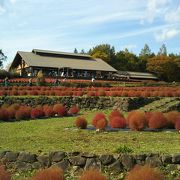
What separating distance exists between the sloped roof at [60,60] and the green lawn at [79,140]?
52328mm

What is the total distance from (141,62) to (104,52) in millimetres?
9534

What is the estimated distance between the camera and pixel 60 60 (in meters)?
78.9

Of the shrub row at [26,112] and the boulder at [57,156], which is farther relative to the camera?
the shrub row at [26,112]

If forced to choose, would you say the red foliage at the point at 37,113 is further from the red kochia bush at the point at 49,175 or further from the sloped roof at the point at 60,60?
the sloped roof at the point at 60,60

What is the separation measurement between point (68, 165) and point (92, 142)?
402 centimetres

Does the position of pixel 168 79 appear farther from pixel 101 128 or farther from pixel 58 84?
pixel 101 128

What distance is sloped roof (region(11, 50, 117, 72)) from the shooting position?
74.0 metres

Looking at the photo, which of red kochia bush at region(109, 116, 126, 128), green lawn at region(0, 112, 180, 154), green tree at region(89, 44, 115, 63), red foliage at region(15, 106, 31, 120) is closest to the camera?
green lawn at region(0, 112, 180, 154)

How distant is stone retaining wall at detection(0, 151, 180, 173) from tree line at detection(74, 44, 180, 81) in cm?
8439

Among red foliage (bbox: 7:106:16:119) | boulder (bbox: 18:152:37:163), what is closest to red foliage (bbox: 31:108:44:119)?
red foliage (bbox: 7:106:16:119)

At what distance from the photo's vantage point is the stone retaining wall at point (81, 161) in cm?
1188

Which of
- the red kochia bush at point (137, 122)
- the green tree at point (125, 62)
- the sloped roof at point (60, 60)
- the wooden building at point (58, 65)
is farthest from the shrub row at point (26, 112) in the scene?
the green tree at point (125, 62)

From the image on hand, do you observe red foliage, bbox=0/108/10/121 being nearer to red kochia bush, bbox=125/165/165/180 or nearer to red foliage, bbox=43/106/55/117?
red foliage, bbox=43/106/55/117

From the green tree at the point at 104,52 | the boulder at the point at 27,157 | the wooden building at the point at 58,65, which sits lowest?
the boulder at the point at 27,157
